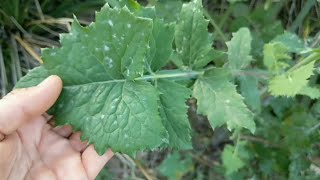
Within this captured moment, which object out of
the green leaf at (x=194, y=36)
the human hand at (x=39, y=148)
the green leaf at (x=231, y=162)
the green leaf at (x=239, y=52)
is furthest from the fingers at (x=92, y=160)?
the green leaf at (x=231, y=162)

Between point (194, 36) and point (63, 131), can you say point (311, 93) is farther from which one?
point (63, 131)

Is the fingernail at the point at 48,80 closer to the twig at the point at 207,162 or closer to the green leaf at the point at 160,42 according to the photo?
the green leaf at the point at 160,42

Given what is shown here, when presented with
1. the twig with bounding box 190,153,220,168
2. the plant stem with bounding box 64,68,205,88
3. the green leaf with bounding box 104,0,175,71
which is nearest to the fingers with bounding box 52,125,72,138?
the plant stem with bounding box 64,68,205,88

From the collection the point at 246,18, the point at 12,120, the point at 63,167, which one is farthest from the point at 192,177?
the point at 12,120

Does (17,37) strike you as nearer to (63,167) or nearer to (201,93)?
(63,167)

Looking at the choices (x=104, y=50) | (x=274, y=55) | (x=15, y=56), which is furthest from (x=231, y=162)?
(x=15, y=56)
